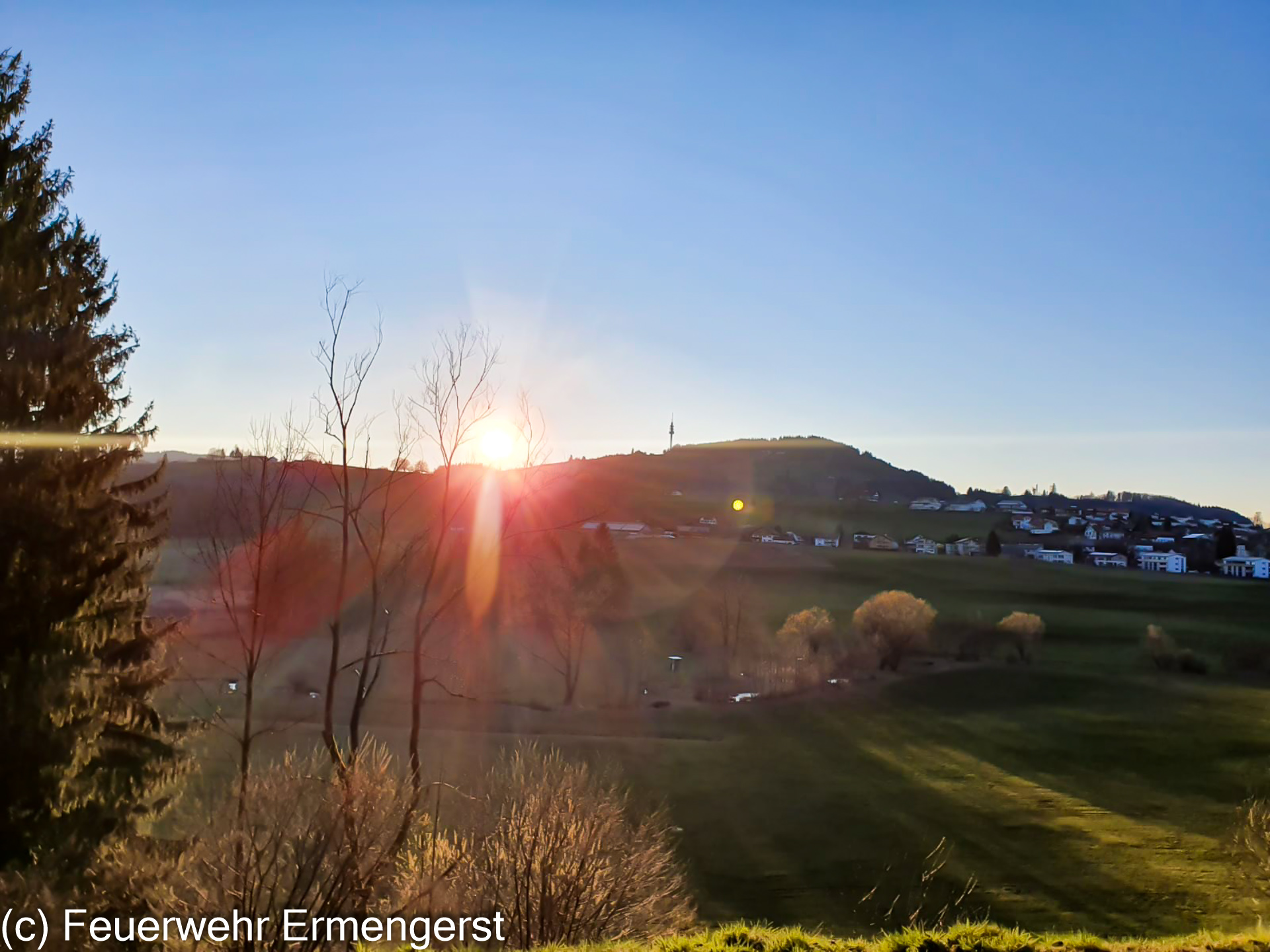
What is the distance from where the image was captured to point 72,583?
32.4 ft

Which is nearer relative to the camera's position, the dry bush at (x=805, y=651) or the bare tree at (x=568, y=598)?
the bare tree at (x=568, y=598)

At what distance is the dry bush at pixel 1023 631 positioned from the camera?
174 ft

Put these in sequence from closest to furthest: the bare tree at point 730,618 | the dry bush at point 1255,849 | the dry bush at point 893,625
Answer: the dry bush at point 1255,849 < the dry bush at point 893,625 < the bare tree at point 730,618

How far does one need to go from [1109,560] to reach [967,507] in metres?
41.8

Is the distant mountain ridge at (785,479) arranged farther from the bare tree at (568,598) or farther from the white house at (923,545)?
the bare tree at (568,598)

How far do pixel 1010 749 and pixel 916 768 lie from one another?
20.4 feet

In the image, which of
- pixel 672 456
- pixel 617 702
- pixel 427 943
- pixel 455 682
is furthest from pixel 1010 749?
pixel 672 456

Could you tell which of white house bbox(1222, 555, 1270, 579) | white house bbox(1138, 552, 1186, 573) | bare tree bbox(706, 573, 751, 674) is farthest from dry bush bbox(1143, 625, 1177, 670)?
white house bbox(1222, 555, 1270, 579)

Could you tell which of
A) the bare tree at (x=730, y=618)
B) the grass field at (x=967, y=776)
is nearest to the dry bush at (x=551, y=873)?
the grass field at (x=967, y=776)

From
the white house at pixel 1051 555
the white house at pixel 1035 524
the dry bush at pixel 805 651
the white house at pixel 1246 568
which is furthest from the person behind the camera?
the white house at pixel 1035 524

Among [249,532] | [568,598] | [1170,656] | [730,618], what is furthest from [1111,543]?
[249,532]

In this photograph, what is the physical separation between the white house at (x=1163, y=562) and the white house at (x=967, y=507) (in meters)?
35.7

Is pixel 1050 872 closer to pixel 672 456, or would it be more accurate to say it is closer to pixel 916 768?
pixel 916 768

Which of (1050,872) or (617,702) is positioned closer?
(1050,872)
